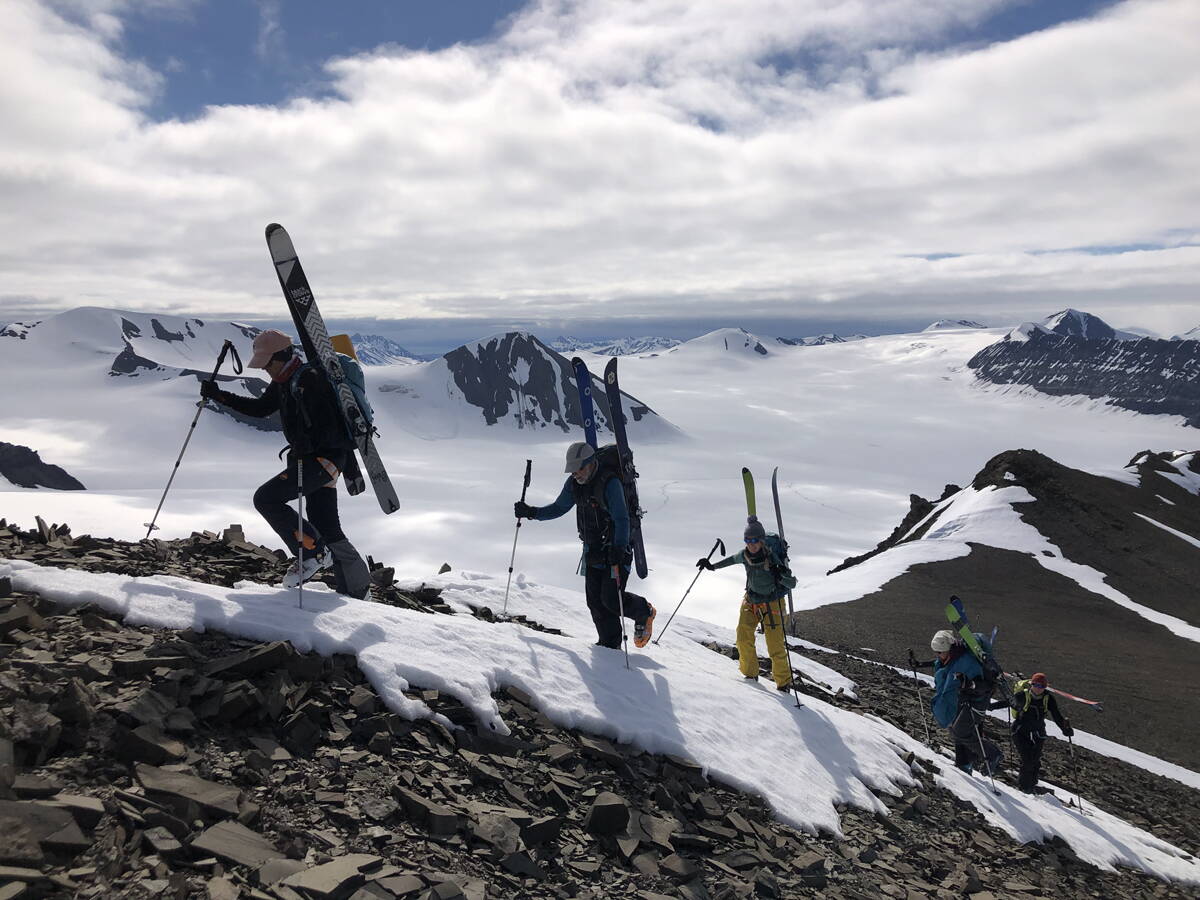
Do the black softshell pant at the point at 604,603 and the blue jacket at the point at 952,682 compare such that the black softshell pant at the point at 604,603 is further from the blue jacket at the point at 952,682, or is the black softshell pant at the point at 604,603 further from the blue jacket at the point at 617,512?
the blue jacket at the point at 952,682

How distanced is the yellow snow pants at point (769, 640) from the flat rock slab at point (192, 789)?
8.86 meters

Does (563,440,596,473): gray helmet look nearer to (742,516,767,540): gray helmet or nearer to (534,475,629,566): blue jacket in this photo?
(534,475,629,566): blue jacket

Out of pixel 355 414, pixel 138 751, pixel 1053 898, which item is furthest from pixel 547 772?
pixel 1053 898

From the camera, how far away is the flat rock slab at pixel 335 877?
432 centimetres

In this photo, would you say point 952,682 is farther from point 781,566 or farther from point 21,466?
point 21,466

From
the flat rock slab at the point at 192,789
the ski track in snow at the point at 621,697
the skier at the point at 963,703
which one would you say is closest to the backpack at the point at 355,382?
the ski track in snow at the point at 621,697

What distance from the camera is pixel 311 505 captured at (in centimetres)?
917

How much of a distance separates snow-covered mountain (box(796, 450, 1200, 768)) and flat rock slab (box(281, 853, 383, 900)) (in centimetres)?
2541

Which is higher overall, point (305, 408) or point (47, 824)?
point (305, 408)

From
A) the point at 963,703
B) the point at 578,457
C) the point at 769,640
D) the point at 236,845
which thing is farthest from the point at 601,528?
the point at 963,703

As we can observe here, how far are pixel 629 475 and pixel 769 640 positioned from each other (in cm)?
415

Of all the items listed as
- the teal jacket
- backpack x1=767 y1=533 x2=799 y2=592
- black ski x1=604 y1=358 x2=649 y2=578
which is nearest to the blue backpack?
black ski x1=604 y1=358 x2=649 y2=578

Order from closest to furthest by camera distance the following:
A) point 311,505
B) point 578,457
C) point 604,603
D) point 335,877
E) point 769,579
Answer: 1. point 335,877
2. point 311,505
3. point 578,457
4. point 604,603
5. point 769,579

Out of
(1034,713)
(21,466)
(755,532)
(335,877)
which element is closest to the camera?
(335,877)
